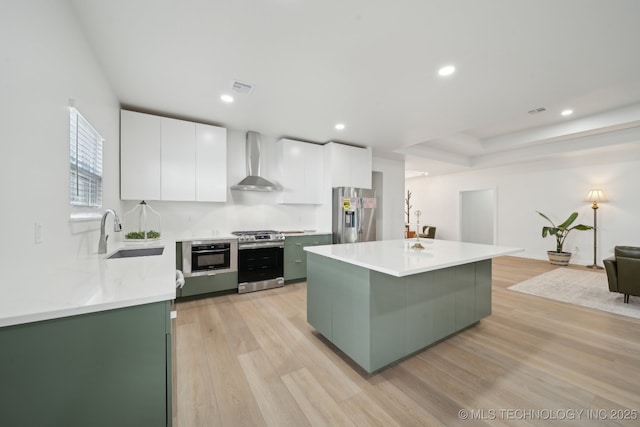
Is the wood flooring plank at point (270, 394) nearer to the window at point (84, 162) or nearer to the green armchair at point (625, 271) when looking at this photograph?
the window at point (84, 162)

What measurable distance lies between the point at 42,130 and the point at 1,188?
17.8 inches

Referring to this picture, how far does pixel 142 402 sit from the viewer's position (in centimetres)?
95

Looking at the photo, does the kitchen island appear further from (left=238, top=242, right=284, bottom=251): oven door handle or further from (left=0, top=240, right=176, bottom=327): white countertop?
(left=238, top=242, right=284, bottom=251): oven door handle

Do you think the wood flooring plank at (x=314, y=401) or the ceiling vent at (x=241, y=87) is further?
the ceiling vent at (x=241, y=87)

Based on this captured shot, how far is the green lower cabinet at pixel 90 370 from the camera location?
30.1 inches

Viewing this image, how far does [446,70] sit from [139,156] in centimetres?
369

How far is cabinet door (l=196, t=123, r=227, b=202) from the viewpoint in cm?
354

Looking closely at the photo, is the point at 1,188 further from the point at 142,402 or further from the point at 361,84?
the point at 361,84

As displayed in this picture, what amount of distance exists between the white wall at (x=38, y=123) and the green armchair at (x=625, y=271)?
5.59 meters

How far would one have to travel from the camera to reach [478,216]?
7375 millimetres

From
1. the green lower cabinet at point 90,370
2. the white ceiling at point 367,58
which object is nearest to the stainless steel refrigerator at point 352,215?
the white ceiling at point 367,58

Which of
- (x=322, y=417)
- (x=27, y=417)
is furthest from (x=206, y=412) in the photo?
(x=27, y=417)

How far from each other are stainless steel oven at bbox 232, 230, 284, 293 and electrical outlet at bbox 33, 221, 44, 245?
7.56 feet

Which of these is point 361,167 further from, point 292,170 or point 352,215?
point 292,170
